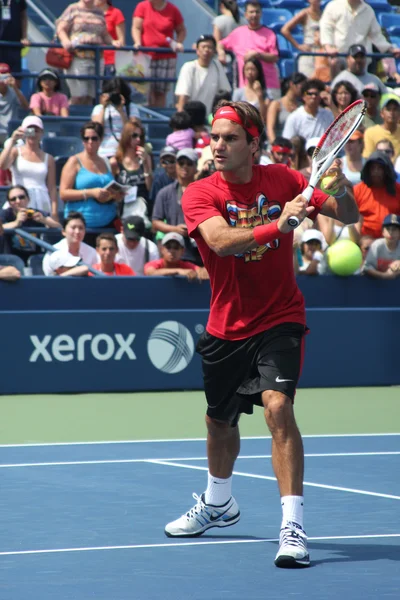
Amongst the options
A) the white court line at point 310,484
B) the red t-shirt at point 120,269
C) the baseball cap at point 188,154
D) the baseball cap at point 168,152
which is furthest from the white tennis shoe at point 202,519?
the baseball cap at point 168,152

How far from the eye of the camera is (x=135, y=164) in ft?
41.1

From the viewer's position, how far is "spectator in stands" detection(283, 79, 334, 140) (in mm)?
13984

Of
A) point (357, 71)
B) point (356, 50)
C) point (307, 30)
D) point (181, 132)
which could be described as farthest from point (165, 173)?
point (307, 30)

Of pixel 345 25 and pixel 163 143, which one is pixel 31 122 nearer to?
pixel 163 143

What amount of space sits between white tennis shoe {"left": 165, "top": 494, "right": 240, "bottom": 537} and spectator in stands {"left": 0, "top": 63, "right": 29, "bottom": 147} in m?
8.58

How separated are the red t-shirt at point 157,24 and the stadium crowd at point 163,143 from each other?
1 cm

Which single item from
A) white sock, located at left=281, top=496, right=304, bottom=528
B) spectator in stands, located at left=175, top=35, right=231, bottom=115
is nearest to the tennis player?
white sock, located at left=281, top=496, right=304, bottom=528

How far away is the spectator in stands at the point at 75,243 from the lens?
37.0ft

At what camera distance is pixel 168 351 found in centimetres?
1156

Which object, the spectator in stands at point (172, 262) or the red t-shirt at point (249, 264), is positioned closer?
the red t-shirt at point (249, 264)

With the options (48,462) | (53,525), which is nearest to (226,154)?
(53,525)

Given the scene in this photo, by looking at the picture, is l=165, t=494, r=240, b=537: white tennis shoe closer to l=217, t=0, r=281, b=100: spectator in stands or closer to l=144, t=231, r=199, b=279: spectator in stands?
l=144, t=231, r=199, b=279: spectator in stands

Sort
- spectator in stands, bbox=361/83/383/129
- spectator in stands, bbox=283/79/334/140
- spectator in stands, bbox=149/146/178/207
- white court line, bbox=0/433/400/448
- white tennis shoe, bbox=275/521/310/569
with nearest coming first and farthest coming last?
white tennis shoe, bbox=275/521/310/569
white court line, bbox=0/433/400/448
spectator in stands, bbox=149/146/178/207
spectator in stands, bbox=283/79/334/140
spectator in stands, bbox=361/83/383/129

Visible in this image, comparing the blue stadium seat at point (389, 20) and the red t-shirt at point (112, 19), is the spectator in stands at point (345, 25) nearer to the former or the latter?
the red t-shirt at point (112, 19)
